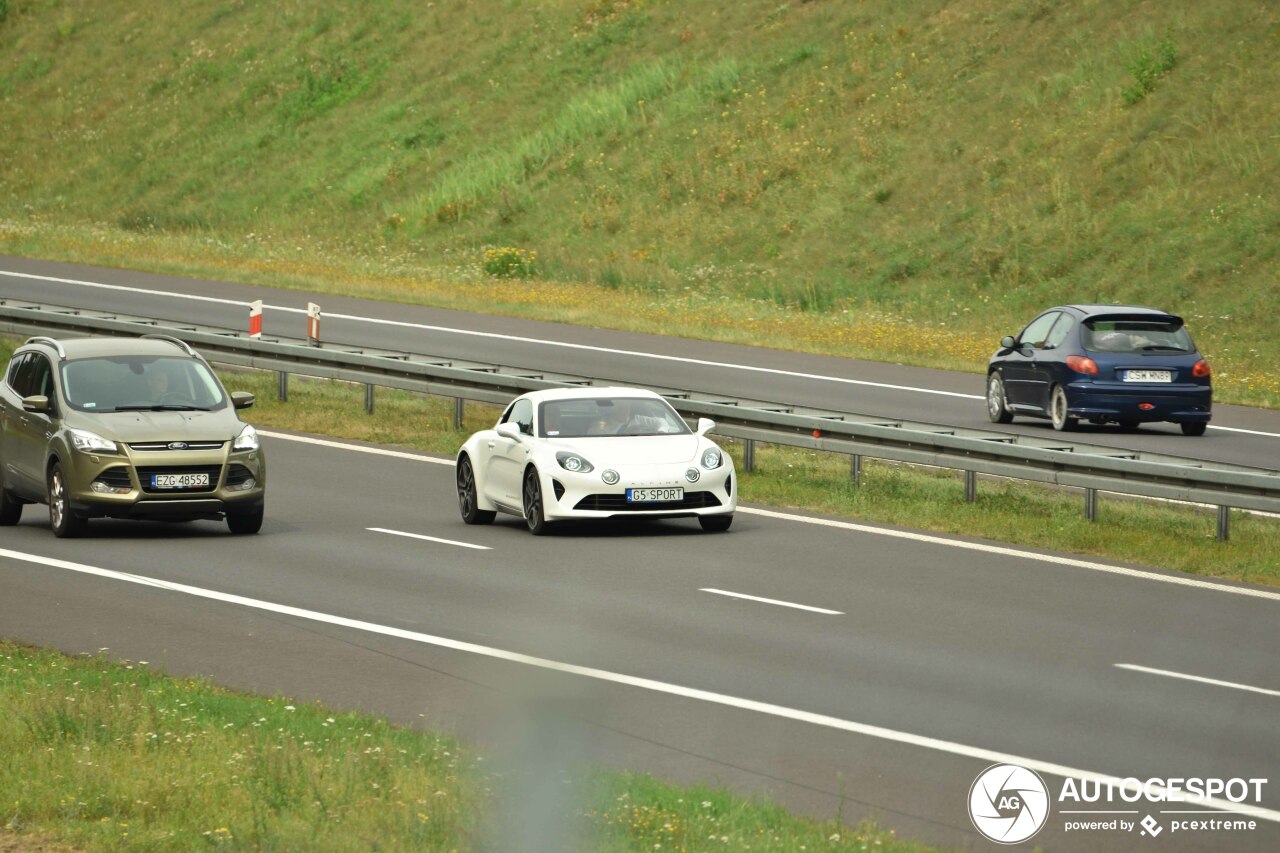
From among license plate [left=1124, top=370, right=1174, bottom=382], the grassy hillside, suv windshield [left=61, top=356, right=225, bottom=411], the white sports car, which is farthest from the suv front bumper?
the grassy hillside

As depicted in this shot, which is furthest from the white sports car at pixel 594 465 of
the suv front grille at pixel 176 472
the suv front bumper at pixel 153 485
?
the suv front grille at pixel 176 472

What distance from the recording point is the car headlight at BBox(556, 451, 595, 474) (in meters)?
18.2

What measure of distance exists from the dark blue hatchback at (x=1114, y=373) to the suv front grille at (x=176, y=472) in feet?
39.5

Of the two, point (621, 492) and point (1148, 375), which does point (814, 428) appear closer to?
point (621, 492)

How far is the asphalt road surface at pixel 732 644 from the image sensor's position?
32.2 ft

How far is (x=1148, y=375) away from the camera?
2539 cm

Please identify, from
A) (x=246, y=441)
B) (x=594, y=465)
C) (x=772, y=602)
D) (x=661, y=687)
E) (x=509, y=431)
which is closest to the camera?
(x=661, y=687)

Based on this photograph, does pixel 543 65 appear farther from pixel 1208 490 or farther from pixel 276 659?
pixel 276 659

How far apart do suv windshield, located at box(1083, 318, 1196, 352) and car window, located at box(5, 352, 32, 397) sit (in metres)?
13.1

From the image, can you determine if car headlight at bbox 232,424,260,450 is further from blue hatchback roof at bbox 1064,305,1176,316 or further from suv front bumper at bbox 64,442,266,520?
blue hatchback roof at bbox 1064,305,1176,316

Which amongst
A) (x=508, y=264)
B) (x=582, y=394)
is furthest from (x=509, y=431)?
(x=508, y=264)

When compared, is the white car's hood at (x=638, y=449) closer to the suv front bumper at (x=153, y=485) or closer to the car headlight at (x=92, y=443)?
the suv front bumper at (x=153, y=485)

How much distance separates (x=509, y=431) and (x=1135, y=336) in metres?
10.0

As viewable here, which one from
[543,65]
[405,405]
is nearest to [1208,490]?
[405,405]
